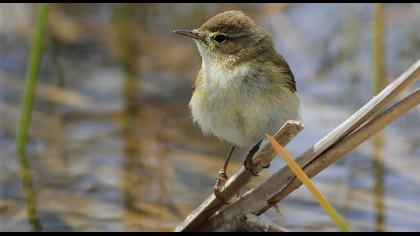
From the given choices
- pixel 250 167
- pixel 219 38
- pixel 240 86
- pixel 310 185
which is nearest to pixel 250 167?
pixel 250 167

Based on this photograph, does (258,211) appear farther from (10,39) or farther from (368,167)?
(10,39)

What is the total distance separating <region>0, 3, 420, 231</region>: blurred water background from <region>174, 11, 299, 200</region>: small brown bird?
772mm

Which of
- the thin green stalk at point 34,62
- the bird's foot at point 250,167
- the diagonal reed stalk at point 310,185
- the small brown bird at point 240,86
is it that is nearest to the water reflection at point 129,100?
the thin green stalk at point 34,62

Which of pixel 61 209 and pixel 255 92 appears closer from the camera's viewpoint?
pixel 255 92

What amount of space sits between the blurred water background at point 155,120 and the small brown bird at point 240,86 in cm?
77

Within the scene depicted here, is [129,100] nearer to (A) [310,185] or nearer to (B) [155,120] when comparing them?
(B) [155,120]

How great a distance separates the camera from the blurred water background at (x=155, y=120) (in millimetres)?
6328

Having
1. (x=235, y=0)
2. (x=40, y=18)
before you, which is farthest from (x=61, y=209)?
(x=235, y=0)

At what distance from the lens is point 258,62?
16.4 ft

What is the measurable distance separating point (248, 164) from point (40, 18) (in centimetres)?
219

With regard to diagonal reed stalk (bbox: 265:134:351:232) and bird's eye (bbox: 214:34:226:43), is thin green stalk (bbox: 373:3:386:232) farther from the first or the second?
diagonal reed stalk (bbox: 265:134:351:232)

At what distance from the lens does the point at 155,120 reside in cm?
772

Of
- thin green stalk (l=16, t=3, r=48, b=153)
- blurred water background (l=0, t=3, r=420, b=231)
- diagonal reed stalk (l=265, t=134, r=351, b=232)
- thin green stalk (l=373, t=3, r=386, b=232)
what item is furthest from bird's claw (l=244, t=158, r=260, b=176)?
thin green stalk (l=16, t=3, r=48, b=153)

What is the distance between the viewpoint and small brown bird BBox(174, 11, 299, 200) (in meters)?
4.70
